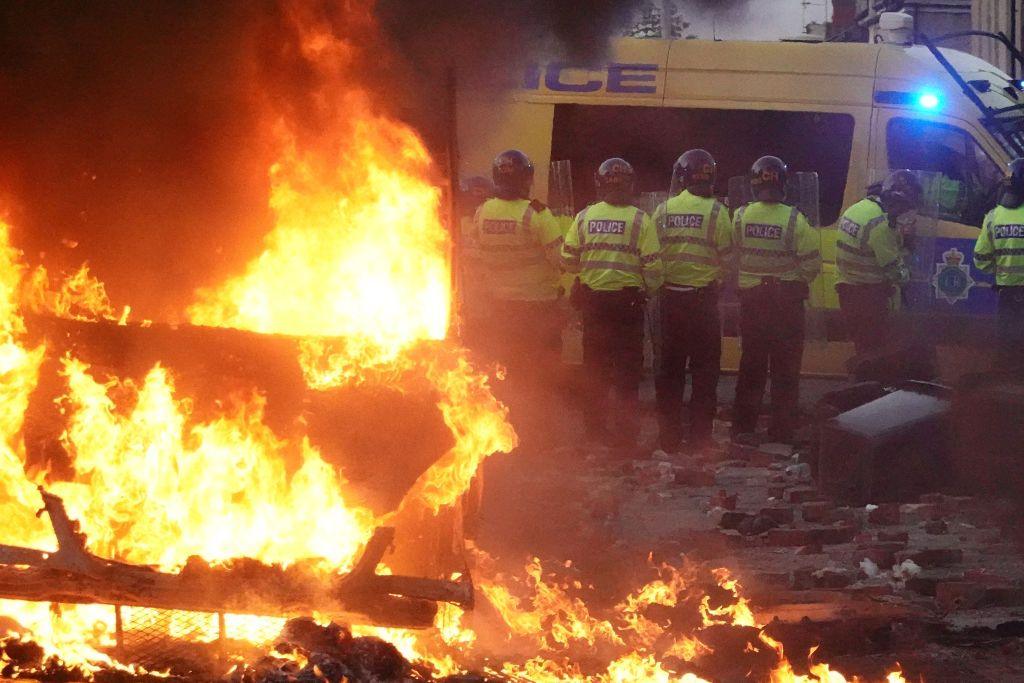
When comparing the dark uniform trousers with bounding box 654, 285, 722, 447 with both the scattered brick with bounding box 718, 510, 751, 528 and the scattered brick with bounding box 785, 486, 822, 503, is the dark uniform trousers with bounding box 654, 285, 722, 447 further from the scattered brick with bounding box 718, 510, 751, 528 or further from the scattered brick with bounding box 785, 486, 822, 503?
the scattered brick with bounding box 718, 510, 751, 528

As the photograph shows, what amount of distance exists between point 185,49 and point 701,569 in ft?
11.6

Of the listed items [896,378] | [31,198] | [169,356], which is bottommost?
[896,378]

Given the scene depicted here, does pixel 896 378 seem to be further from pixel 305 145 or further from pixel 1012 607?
pixel 305 145

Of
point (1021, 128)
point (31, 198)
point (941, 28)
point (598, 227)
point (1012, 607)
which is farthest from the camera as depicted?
point (941, 28)

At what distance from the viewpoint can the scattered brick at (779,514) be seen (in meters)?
7.81

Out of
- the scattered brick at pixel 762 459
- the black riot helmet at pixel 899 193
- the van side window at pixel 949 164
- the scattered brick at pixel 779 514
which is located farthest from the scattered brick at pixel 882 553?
the van side window at pixel 949 164

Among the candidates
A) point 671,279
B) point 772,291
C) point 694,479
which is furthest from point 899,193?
point 694,479

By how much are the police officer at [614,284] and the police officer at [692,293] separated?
236mm

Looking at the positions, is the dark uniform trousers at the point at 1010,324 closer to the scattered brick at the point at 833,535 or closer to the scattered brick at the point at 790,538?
the scattered brick at the point at 833,535

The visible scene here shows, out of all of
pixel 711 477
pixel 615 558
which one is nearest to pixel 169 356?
pixel 615 558

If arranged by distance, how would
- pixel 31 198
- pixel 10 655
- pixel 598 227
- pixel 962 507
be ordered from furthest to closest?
pixel 598 227 < pixel 962 507 < pixel 31 198 < pixel 10 655

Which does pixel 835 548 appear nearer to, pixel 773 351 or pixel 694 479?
pixel 694 479

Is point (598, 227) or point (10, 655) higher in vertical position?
point (598, 227)

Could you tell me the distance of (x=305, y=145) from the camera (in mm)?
5273
